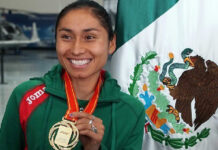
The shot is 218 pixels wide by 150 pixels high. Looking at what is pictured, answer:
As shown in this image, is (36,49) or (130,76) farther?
(36,49)

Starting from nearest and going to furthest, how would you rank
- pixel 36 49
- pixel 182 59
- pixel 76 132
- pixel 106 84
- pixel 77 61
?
pixel 76 132, pixel 77 61, pixel 106 84, pixel 182 59, pixel 36 49

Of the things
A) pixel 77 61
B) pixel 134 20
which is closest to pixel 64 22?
pixel 77 61

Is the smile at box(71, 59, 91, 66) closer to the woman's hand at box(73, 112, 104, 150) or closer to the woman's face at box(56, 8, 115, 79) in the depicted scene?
the woman's face at box(56, 8, 115, 79)

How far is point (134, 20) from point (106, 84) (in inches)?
22.0

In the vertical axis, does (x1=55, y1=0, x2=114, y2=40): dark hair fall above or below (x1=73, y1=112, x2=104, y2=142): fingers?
above

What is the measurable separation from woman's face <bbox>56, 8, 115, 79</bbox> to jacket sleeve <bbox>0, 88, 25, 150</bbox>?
234 mm

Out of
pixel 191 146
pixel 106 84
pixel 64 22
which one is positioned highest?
pixel 64 22

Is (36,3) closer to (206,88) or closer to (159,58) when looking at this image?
(159,58)

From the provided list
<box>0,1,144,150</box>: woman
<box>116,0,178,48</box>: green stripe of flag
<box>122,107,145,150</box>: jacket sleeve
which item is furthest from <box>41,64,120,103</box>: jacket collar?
<box>116,0,178,48</box>: green stripe of flag

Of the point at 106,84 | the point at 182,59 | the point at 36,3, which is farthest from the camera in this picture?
the point at 36,3

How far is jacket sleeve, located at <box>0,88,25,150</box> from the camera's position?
3.83 ft

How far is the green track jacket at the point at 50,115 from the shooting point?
→ 1.15 metres

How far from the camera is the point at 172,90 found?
1660 millimetres

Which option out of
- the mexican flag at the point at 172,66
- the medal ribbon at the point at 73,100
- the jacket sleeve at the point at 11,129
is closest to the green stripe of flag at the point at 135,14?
the mexican flag at the point at 172,66
